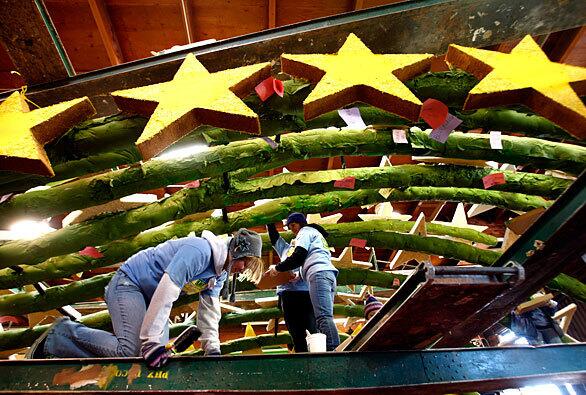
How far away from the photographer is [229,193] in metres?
4.66

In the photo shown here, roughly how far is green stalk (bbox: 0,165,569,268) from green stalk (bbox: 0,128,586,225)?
1.47 feet

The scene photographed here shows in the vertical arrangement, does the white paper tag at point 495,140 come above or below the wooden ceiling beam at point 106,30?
below

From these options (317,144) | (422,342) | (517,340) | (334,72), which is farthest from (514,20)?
(517,340)

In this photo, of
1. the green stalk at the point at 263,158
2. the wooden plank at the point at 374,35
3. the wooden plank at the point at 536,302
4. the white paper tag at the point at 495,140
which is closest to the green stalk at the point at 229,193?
the green stalk at the point at 263,158

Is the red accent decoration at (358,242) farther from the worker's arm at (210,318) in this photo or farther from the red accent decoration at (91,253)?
the red accent decoration at (91,253)

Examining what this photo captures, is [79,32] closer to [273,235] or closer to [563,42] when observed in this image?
[273,235]

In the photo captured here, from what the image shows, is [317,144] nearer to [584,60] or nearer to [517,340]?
[584,60]

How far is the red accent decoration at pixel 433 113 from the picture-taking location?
2619 mm

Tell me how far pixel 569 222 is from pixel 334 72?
5.12ft

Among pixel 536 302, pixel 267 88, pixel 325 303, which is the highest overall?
pixel 536 302

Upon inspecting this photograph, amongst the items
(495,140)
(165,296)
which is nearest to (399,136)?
(495,140)

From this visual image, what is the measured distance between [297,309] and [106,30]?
555 cm

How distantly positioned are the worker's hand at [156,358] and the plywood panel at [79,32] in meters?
6.02

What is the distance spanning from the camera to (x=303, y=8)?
244 inches
